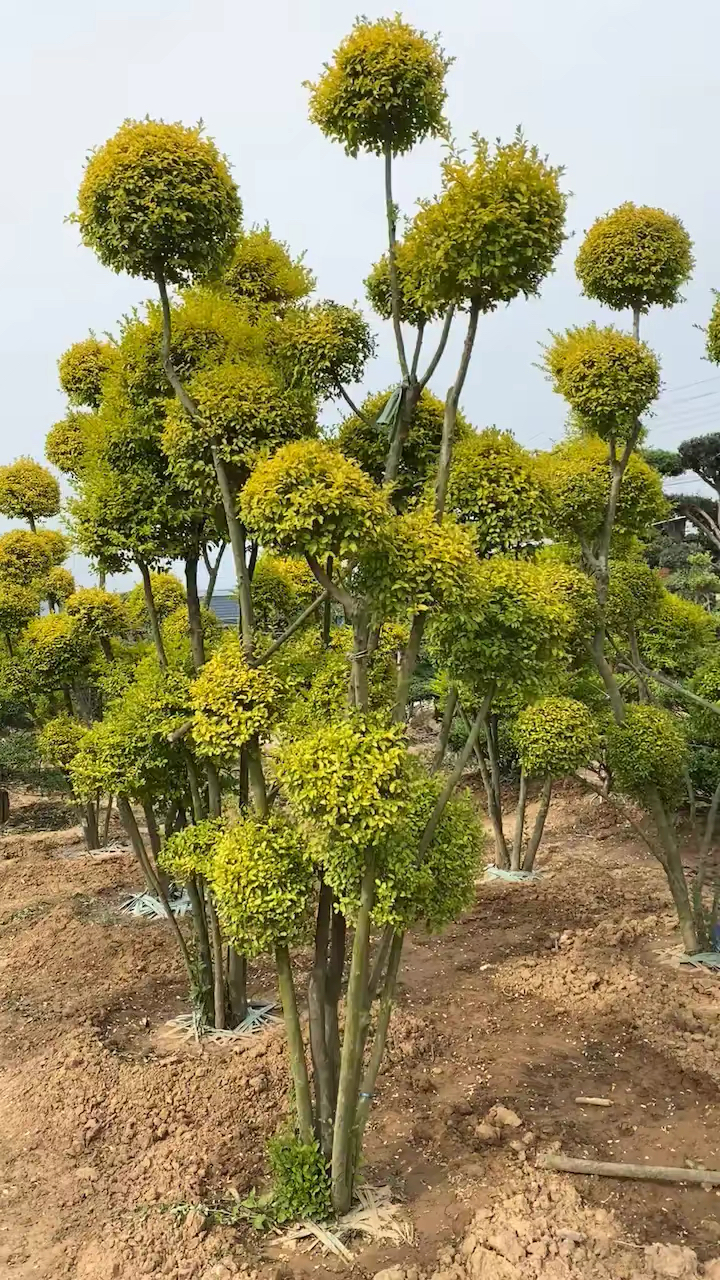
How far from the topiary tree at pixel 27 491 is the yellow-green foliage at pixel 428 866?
717 cm

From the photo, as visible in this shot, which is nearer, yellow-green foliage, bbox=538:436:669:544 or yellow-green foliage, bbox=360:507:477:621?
yellow-green foliage, bbox=360:507:477:621

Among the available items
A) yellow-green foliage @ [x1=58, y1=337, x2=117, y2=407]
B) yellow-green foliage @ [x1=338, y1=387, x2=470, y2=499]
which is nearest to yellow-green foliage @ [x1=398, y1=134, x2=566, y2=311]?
yellow-green foliage @ [x1=338, y1=387, x2=470, y2=499]

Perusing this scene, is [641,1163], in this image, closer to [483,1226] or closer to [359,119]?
[483,1226]

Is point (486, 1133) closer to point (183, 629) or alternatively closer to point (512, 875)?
point (512, 875)

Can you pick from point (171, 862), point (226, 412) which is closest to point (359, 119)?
point (226, 412)

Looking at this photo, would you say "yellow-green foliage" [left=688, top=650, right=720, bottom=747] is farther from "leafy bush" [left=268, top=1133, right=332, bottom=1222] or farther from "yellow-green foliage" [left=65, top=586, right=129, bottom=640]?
"yellow-green foliage" [left=65, top=586, right=129, bottom=640]

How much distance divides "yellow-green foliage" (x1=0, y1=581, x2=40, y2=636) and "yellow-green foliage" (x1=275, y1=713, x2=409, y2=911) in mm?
6944

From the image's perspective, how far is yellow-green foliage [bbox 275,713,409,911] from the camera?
282cm

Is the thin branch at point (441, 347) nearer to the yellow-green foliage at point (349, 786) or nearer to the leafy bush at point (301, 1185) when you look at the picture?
the yellow-green foliage at point (349, 786)

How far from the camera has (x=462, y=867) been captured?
3408mm

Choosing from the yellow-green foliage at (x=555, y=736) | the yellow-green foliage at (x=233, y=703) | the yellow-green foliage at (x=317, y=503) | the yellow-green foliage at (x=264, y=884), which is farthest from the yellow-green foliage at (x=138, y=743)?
Result: the yellow-green foliage at (x=555, y=736)

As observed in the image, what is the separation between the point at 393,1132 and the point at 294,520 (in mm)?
2987

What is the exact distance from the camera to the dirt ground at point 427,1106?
10.4 feet

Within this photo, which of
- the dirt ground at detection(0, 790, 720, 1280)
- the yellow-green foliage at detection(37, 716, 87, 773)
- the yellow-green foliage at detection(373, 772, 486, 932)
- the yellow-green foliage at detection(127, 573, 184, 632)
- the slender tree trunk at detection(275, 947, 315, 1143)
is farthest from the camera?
the yellow-green foliage at detection(37, 716, 87, 773)
